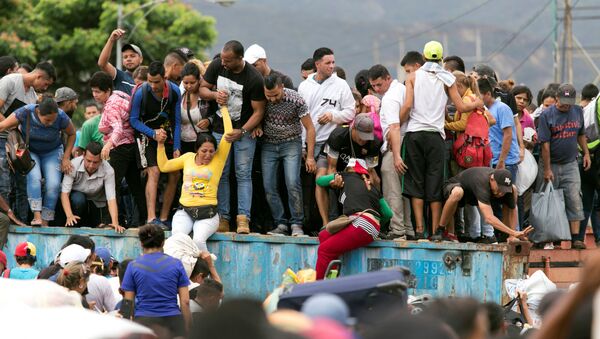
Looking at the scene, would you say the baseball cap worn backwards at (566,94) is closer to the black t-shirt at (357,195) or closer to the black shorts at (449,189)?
the black shorts at (449,189)

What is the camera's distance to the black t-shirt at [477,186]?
13.7 meters

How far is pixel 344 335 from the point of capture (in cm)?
555

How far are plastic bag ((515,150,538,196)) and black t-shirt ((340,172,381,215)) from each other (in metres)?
2.58

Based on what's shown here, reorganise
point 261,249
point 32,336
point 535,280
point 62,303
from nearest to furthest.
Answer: point 32,336 → point 62,303 → point 535,280 → point 261,249

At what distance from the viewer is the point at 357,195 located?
13.6 meters

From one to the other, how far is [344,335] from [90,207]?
34.2ft

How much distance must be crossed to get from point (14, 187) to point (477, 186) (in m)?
5.61

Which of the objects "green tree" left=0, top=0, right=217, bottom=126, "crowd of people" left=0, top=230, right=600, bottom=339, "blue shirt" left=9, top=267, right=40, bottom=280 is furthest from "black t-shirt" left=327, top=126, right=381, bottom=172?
"green tree" left=0, top=0, right=217, bottom=126

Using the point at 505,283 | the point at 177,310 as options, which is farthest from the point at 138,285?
the point at 505,283

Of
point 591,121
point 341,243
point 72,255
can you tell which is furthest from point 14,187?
point 591,121

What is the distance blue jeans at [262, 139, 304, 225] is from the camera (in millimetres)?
14539

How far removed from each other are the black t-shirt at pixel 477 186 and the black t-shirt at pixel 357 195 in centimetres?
93

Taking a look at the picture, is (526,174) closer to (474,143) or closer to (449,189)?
(474,143)

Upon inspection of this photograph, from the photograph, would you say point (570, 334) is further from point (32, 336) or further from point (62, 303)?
point (62, 303)
